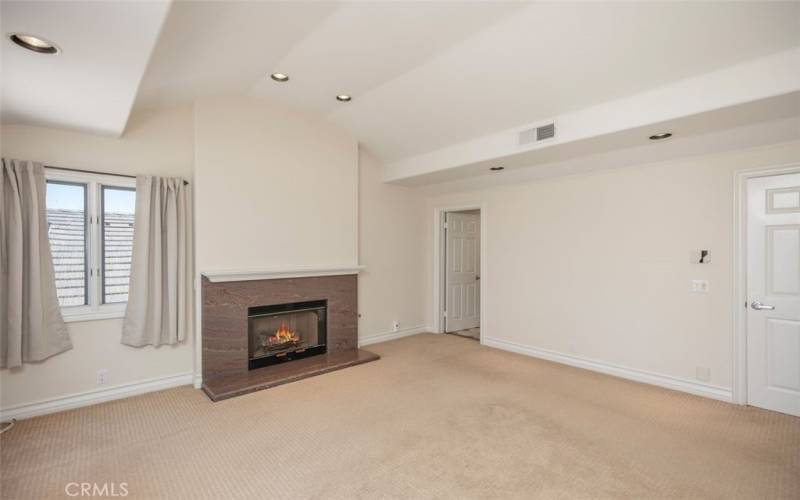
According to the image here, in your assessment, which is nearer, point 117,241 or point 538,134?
point 117,241

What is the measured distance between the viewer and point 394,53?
307 centimetres

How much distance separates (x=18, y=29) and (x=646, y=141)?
4.40 meters

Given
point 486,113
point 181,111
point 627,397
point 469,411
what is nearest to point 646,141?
point 486,113

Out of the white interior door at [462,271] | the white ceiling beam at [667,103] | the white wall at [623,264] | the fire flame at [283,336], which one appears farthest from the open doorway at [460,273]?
the fire flame at [283,336]

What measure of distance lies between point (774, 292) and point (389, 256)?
4304mm

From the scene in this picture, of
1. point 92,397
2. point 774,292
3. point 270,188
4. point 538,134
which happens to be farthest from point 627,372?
point 92,397

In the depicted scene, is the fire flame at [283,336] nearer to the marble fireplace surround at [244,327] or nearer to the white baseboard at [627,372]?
the marble fireplace surround at [244,327]

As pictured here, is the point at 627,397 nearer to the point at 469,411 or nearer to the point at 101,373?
the point at 469,411

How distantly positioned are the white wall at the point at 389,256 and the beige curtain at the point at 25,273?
331 centimetres

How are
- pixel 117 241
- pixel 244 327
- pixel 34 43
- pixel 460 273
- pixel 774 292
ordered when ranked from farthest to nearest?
pixel 460 273
pixel 244 327
pixel 117 241
pixel 774 292
pixel 34 43

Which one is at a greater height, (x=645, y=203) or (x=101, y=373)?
(x=645, y=203)

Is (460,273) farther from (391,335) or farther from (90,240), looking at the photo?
(90,240)

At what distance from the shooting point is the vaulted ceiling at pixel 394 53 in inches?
80.4

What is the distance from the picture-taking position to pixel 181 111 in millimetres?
3914
